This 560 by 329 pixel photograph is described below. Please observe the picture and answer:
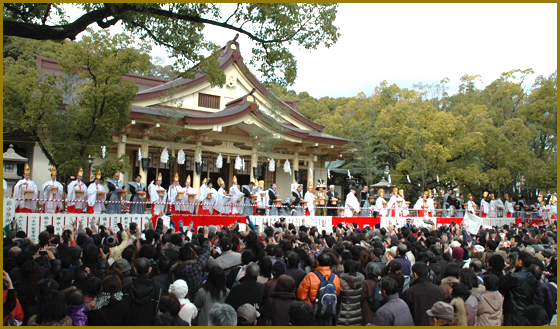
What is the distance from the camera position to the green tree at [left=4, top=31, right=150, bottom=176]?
1375 cm

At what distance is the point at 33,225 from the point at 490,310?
984 cm

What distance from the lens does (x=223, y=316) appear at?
12.8 feet

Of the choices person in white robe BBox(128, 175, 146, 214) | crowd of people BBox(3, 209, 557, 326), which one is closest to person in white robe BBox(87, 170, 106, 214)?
person in white robe BBox(128, 175, 146, 214)

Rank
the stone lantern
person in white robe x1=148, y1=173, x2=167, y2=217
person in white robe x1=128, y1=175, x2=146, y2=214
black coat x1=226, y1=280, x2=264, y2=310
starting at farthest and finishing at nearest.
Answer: the stone lantern, person in white robe x1=148, y1=173, x2=167, y2=217, person in white robe x1=128, y1=175, x2=146, y2=214, black coat x1=226, y1=280, x2=264, y2=310

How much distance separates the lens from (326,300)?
15.4 feet

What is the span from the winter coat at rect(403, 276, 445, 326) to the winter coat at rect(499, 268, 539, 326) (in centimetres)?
92

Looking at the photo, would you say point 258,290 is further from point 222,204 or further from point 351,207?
point 351,207

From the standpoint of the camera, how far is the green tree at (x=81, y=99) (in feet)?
45.1

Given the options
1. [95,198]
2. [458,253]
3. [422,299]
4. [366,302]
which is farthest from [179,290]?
[95,198]

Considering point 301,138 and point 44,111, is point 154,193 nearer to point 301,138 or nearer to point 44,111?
point 44,111

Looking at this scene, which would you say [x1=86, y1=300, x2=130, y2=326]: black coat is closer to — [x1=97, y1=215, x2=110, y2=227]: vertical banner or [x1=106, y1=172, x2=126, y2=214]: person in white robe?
[x1=97, y1=215, x2=110, y2=227]: vertical banner

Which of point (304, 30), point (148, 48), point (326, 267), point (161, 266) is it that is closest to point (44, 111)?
point (148, 48)

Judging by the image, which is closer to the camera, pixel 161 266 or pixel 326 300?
pixel 326 300

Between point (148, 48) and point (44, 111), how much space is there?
148 inches
